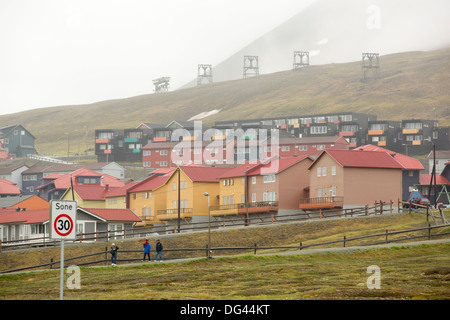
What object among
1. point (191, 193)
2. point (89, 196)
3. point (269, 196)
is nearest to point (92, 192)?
point (89, 196)

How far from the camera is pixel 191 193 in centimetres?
11356

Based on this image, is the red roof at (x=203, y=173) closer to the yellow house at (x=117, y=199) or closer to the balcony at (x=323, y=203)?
the yellow house at (x=117, y=199)

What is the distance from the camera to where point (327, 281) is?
3812 cm

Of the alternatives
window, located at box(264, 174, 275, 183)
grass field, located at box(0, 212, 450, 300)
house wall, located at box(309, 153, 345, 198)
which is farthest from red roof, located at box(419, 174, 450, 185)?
grass field, located at box(0, 212, 450, 300)

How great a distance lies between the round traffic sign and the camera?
24656 millimetres

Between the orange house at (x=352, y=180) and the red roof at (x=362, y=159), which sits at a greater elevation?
the red roof at (x=362, y=159)

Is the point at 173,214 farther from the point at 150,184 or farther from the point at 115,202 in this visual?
the point at 115,202

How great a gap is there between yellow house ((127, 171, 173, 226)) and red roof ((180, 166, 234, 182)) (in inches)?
115

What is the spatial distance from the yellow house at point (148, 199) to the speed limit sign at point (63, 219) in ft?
300

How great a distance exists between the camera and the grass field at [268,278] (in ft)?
108

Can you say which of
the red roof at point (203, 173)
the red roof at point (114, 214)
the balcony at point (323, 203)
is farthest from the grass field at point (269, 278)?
the red roof at point (203, 173)

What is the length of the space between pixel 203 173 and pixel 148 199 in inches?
376

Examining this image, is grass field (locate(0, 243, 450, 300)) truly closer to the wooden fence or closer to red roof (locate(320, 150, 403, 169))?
the wooden fence
